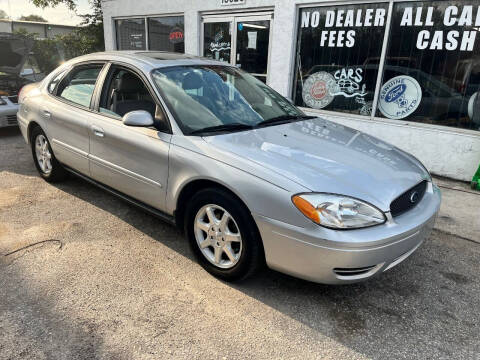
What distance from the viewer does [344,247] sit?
2248 mm

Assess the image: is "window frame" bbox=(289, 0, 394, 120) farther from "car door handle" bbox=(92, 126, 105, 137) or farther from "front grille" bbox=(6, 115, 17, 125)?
"front grille" bbox=(6, 115, 17, 125)

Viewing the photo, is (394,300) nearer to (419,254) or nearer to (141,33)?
(419,254)

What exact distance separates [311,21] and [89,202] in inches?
191

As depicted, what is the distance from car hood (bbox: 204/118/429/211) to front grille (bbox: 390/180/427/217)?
47 mm

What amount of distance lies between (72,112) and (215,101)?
1.66 m

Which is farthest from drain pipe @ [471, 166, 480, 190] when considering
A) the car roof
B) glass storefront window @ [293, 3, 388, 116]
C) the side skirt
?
the side skirt

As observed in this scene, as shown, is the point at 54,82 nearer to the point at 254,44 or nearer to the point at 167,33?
the point at 254,44

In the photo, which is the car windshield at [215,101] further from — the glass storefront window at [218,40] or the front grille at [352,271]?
the glass storefront window at [218,40]

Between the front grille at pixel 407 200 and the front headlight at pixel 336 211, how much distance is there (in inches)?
9.0

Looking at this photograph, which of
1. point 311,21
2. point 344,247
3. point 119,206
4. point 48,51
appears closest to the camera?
point 344,247

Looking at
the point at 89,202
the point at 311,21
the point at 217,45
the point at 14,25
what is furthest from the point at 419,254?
the point at 14,25

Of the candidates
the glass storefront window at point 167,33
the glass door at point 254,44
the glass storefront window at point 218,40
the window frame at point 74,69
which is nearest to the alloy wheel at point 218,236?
the window frame at point 74,69

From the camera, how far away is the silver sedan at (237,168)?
234 cm

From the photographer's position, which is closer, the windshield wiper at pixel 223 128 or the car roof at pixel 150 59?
the windshield wiper at pixel 223 128
